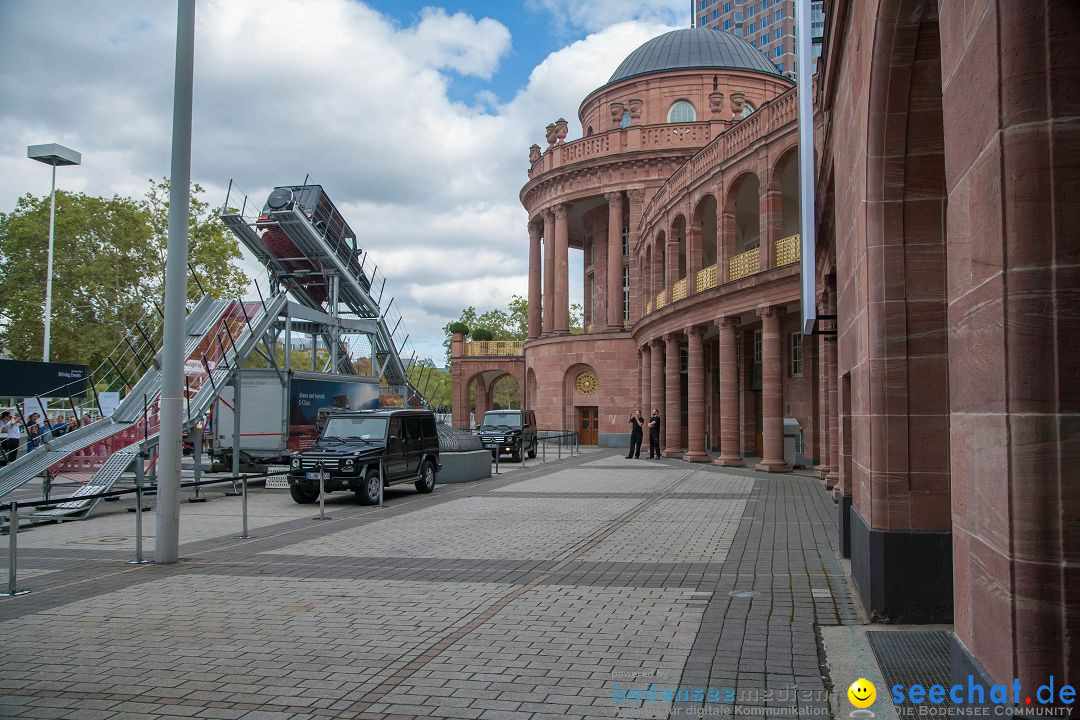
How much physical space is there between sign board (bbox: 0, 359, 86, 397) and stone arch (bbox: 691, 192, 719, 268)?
19.3 meters

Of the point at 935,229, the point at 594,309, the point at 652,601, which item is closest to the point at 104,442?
the point at 652,601

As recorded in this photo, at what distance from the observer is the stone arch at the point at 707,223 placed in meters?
28.6

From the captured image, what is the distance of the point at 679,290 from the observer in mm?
30297

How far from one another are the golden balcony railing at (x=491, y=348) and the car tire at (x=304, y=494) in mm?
38338

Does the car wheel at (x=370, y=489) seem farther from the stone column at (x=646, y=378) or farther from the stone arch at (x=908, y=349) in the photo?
the stone column at (x=646, y=378)

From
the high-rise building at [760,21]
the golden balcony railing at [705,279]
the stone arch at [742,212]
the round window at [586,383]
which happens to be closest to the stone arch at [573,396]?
the round window at [586,383]

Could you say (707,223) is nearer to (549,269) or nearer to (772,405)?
(772,405)

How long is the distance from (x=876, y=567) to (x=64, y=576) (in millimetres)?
8443

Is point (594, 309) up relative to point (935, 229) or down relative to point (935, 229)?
up

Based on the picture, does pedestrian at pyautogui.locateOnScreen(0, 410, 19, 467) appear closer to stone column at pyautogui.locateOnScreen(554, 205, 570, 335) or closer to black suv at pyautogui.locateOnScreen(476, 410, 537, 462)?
black suv at pyautogui.locateOnScreen(476, 410, 537, 462)

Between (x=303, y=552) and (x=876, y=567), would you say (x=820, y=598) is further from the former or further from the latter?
(x=303, y=552)

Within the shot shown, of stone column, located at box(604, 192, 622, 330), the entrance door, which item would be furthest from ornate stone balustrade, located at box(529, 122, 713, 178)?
the entrance door

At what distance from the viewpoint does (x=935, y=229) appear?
687 cm

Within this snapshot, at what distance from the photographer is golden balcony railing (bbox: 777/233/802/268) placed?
22266mm
